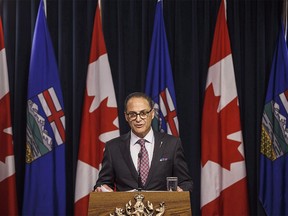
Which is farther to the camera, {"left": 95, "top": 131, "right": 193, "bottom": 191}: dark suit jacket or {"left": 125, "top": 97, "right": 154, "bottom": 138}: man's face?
{"left": 125, "top": 97, "right": 154, "bottom": 138}: man's face

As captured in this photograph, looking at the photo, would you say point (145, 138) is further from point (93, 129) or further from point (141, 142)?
point (93, 129)

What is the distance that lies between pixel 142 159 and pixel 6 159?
2.28 metres

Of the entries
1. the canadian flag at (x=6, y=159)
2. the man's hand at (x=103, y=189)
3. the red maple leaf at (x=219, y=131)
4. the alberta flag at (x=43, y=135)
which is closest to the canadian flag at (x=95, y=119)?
the alberta flag at (x=43, y=135)

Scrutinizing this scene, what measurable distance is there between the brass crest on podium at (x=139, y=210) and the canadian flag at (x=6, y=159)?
2769mm

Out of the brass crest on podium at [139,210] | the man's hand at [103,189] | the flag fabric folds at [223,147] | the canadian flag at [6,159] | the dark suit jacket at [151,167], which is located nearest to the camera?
the brass crest on podium at [139,210]

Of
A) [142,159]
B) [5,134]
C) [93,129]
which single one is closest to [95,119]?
[93,129]

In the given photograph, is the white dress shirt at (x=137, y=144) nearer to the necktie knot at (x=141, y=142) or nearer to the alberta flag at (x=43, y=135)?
the necktie knot at (x=141, y=142)

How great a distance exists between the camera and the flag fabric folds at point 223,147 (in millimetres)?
5145

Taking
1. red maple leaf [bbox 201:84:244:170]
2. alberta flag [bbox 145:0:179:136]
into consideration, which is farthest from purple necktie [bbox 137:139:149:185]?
red maple leaf [bbox 201:84:244:170]

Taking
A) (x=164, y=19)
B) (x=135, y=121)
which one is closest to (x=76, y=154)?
(x=164, y=19)

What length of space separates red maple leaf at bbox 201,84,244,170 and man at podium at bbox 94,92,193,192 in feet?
6.78

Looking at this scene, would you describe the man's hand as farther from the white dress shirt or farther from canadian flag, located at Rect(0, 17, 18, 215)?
canadian flag, located at Rect(0, 17, 18, 215)

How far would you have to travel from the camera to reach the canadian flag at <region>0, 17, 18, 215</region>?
4.88 metres

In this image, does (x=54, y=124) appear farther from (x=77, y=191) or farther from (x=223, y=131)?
(x=223, y=131)
